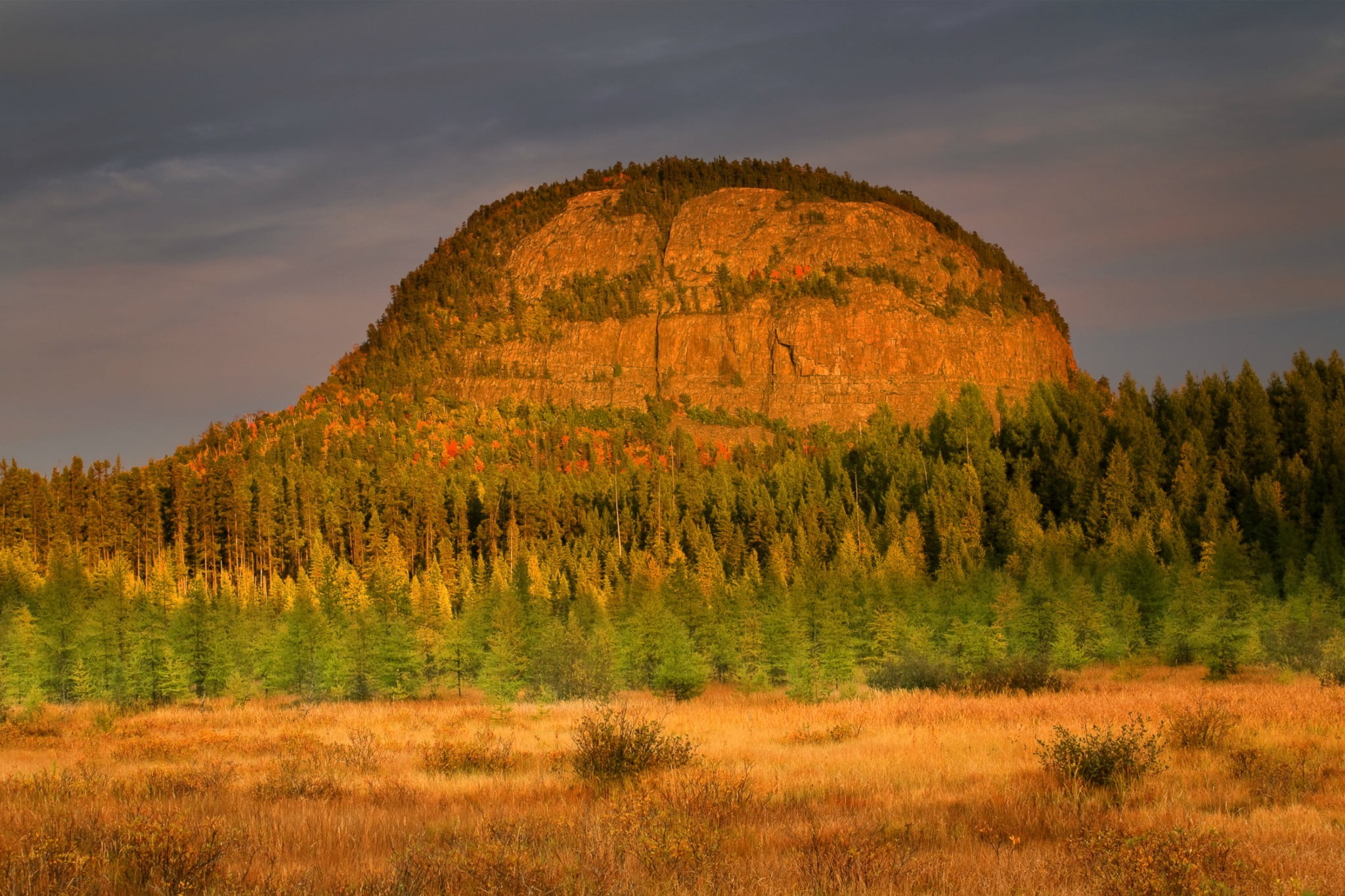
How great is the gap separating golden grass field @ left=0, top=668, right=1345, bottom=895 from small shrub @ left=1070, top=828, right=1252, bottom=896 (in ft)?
0.09

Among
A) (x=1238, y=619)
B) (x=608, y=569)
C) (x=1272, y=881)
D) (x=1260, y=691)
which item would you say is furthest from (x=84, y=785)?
(x=608, y=569)

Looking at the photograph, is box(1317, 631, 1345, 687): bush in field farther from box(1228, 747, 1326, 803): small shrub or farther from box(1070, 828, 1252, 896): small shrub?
box(1070, 828, 1252, 896): small shrub

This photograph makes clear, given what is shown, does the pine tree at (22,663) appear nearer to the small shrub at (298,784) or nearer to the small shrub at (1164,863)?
the small shrub at (298,784)

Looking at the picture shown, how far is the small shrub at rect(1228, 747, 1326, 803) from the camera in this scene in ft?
46.0

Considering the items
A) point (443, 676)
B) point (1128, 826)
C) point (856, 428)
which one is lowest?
point (443, 676)

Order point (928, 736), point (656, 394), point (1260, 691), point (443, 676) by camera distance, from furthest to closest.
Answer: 1. point (656, 394)
2. point (443, 676)
3. point (1260, 691)
4. point (928, 736)

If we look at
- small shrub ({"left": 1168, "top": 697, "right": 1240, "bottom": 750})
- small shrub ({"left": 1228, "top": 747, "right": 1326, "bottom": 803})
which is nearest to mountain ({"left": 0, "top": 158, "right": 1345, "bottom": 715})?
small shrub ({"left": 1168, "top": 697, "right": 1240, "bottom": 750})

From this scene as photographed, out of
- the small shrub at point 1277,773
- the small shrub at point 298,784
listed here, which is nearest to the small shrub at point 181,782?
the small shrub at point 298,784


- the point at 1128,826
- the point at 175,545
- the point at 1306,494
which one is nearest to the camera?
the point at 1128,826

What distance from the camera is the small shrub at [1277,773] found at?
14.0 metres

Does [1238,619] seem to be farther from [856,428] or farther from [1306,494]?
[856,428]

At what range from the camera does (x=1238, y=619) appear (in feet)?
165

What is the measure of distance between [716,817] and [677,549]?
8714 cm

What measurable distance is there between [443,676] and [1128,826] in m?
51.9
